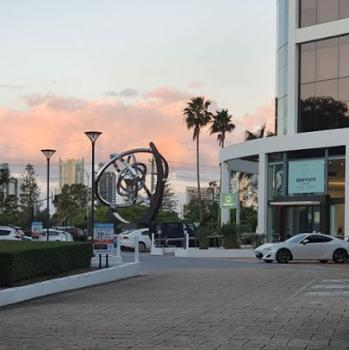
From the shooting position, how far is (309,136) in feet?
143

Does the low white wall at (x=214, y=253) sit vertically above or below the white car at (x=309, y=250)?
below

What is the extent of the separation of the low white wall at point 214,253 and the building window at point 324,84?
9.79 meters

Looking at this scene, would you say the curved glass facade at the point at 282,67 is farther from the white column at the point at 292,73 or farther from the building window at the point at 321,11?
the building window at the point at 321,11

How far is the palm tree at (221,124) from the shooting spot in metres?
72.8

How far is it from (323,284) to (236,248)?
21.5 m

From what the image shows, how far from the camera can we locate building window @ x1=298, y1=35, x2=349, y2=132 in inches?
1724

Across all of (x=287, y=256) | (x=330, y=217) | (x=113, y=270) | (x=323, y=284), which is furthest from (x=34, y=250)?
(x=330, y=217)

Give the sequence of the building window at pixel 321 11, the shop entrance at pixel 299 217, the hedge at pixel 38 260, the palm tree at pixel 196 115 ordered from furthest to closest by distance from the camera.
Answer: the palm tree at pixel 196 115, the building window at pixel 321 11, the shop entrance at pixel 299 217, the hedge at pixel 38 260

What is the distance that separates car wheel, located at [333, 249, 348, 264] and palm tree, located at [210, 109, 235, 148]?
40.9 meters

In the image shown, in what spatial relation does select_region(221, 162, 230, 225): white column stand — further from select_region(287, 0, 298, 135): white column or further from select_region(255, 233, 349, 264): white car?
select_region(255, 233, 349, 264): white car

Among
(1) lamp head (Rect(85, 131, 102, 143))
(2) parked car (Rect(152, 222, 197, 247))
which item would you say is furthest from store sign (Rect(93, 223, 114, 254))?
(2) parked car (Rect(152, 222, 197, 247))

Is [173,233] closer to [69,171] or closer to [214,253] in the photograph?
[214,253]

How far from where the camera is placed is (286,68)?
48.5 m

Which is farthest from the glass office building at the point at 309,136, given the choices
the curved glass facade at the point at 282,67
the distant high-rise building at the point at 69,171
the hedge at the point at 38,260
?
the distant high-rise building at the point at 69,171
